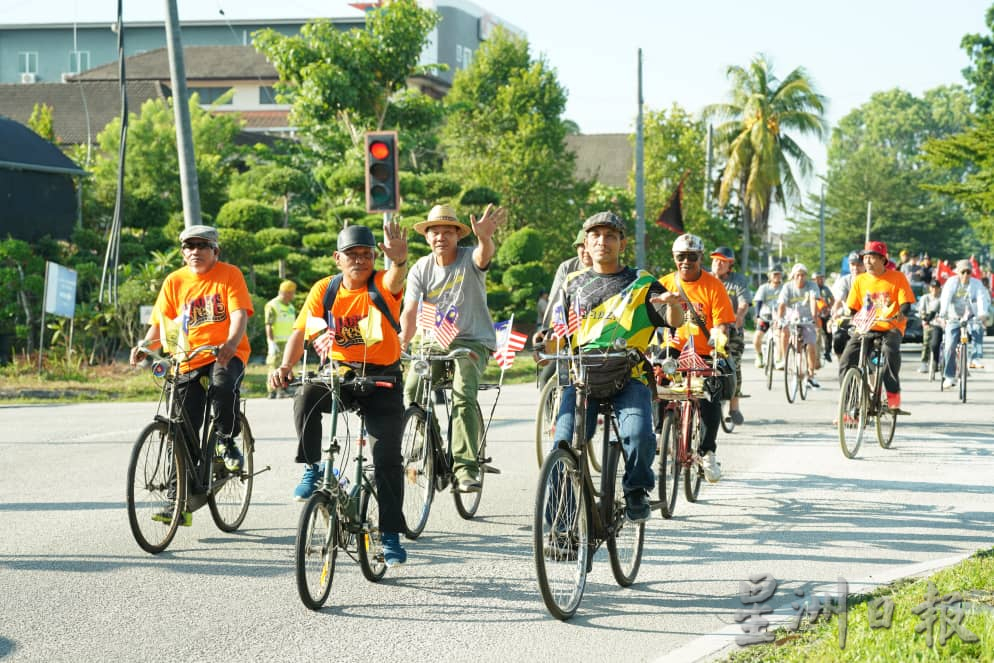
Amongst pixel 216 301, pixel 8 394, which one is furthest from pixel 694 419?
pixel 8 394

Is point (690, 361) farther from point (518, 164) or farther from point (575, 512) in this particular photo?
point (518, 164)

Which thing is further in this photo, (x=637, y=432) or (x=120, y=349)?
(x=120, y=349)

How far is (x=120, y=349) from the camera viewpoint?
25234 millimetres

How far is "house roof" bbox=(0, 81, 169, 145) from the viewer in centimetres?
5334

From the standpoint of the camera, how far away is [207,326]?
25.2 feet

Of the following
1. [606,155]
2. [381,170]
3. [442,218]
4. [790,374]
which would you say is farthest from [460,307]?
[606,155]

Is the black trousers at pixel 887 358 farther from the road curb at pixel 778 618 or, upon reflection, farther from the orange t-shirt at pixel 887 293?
the road curb at pixel 778 618

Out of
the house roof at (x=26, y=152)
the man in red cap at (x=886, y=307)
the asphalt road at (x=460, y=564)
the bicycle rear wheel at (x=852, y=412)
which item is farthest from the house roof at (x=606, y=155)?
the asphalt road at (x=460, y=564)

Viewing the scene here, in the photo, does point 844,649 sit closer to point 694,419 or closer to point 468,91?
point 694,419

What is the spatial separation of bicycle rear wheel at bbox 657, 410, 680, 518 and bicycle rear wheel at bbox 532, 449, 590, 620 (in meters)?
2.22

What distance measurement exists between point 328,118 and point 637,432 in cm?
2709

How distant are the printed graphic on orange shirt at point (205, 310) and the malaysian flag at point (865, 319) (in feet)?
21.3

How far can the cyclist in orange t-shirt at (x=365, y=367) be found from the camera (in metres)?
6.52

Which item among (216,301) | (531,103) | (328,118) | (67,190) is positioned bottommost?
(216,301)
